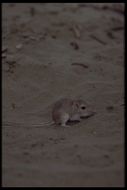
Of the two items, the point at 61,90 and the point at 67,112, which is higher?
the point at 67,112

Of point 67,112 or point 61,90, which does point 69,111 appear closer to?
point 67,112

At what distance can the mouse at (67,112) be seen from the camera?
694 cm

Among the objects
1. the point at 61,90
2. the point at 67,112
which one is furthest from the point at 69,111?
the point at 61,90

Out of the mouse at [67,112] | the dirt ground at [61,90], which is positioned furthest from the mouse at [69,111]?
the dirt ground at [61,90]

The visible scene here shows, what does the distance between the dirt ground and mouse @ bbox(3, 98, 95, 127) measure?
110 millimetres

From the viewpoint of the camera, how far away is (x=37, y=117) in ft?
23.7

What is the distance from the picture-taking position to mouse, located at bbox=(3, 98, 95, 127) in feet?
22.8

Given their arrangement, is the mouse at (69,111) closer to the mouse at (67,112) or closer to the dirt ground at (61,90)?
the mouse at (67,112)

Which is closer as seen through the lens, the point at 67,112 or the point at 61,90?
the point at 67,112

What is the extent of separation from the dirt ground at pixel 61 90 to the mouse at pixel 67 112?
0.36 feet

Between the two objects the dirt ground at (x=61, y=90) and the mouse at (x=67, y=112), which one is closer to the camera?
the dirt ground at (x=61, y=90)

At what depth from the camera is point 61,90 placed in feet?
26.1

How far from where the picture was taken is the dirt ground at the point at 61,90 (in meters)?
5.19

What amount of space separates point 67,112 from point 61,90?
0.93 m
